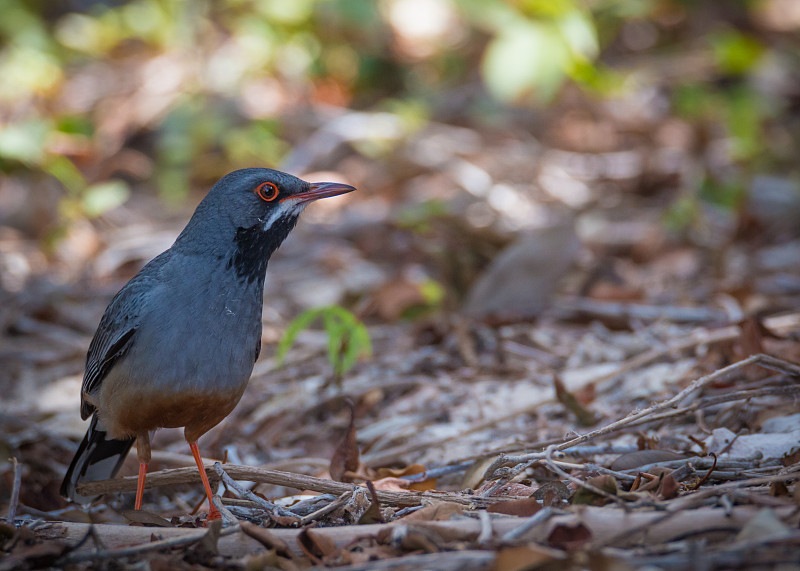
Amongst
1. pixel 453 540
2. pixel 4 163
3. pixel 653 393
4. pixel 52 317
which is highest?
pixel 4 163

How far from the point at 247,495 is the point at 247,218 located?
1.35m

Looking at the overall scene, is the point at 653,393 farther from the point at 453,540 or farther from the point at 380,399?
the point at 453,540

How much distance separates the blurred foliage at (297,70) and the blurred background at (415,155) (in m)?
0.04

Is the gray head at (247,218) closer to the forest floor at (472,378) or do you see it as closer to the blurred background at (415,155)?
the forest floor at (472,378)

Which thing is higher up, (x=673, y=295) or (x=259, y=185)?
(x=259, y=185)

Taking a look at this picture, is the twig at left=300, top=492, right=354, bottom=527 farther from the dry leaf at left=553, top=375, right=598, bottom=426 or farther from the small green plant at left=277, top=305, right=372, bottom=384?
the dry leaf at left=553, top=375, right=598, bottom=426

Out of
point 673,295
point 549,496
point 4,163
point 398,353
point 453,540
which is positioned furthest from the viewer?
point 4,163

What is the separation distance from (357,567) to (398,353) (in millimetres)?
3164

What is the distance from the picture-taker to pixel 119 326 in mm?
3803

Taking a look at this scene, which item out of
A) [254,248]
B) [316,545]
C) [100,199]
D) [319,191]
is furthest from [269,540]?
[100,199]

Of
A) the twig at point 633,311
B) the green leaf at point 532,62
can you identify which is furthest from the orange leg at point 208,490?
the green leaf at point 532,62

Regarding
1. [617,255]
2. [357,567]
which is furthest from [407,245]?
[357,567]

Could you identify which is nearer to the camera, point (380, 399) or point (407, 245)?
point (380, 399)

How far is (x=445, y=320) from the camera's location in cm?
587
